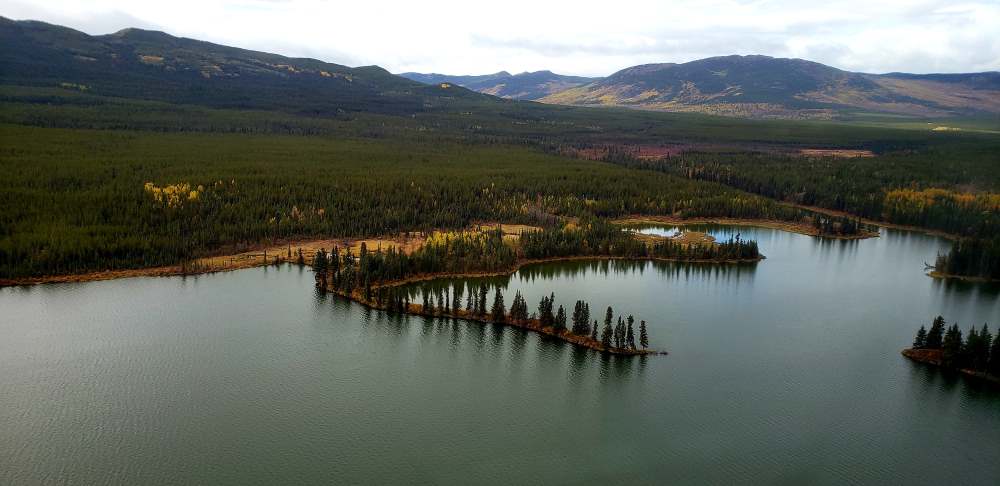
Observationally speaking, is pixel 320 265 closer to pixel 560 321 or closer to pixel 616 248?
pixel 560 321

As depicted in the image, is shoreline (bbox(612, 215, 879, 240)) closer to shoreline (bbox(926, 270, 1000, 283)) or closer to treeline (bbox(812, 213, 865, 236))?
treeline (bbox(812, 213, 865, 236))

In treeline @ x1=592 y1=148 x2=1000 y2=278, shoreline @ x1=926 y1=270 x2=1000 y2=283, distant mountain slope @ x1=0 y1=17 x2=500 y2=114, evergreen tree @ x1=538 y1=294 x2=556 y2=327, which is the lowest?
evergreen tree @ x1=538 y1=294 x2=556 y2=327

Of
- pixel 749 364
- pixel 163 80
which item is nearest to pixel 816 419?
pixel 749 364

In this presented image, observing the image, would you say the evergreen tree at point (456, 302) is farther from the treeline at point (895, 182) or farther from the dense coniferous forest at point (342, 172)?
the treeline at point (895, 182)

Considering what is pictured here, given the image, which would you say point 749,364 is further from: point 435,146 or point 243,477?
point 435,146

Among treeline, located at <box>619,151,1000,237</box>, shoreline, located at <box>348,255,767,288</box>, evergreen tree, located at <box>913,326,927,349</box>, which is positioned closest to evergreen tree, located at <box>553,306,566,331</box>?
shoreline, located at <box>348,255,767,288</box>

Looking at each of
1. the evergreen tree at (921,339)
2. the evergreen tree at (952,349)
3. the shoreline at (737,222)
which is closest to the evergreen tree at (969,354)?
the evergreen tree at (952,349)
